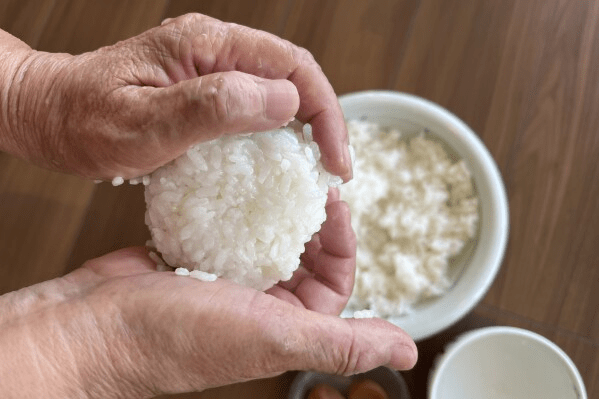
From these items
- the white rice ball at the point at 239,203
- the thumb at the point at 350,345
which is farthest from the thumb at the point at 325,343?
the white rice ball at the point at 239,203

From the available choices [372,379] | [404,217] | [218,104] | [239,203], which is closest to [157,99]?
[218,104]

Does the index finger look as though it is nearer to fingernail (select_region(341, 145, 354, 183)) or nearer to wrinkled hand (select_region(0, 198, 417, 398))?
fingernail (select_region(341, 145, 354, 183))

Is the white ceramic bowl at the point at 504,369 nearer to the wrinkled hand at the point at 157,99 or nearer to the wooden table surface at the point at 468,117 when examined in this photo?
the wooden table surface at the point at 468,117

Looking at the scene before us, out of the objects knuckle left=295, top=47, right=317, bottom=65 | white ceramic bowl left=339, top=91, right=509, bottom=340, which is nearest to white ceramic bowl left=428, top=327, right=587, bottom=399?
white ceramic bowl left=339, top=91, right=509, bottom=340

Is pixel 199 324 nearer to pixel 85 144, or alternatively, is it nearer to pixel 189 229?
pixel 189 229

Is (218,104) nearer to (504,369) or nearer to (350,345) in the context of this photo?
(350,345)

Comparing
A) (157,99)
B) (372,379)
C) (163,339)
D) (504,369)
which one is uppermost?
(157,99)
